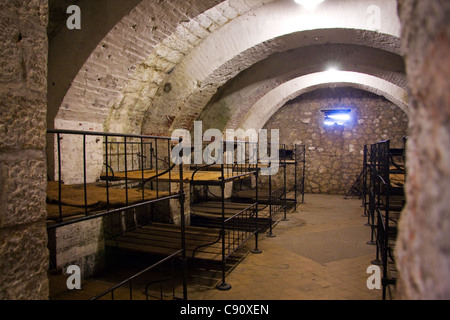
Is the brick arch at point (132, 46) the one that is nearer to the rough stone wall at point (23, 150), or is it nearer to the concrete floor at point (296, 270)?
the concrete floor at point (296, 270)

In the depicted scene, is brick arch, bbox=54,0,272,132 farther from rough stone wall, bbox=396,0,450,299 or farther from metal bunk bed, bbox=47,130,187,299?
rough stone wall, bbox=396,0,450,299

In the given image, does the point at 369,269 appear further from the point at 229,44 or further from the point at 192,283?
the point at 229,44

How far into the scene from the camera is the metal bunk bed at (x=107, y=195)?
2.01 meters

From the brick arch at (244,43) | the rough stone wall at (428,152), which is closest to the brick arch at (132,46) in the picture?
the brick arch at (244,43)

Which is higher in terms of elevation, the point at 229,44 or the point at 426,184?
the point at 229,44

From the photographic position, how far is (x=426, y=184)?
0.62 meters

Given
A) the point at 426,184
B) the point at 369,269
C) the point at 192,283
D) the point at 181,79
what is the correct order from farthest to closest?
1. the point at 181,79
2. the point at 369,269
3. the point at 192,283
4. the point at 426,184

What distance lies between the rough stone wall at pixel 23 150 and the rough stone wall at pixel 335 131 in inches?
356

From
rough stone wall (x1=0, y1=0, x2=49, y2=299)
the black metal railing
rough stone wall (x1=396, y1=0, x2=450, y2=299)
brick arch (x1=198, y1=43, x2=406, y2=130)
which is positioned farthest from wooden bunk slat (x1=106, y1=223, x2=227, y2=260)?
brick arch (x1=198, y1=43, x2=406, y2=130)

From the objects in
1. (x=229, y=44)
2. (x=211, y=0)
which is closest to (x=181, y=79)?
(x=229, y=44)

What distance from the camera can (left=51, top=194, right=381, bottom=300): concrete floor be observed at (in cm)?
326

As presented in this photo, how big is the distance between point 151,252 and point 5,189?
2611mm

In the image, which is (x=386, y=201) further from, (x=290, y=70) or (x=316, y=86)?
(x=316, y=86)

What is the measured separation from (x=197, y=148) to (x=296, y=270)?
380 centimetres
